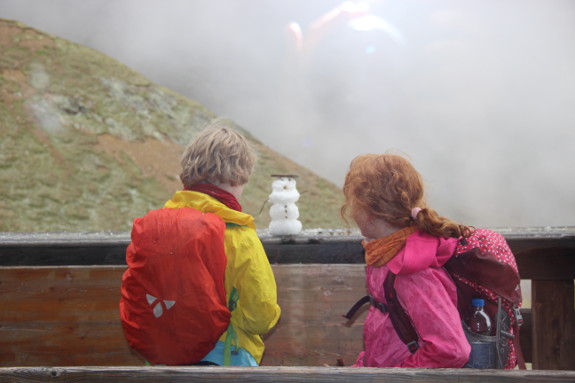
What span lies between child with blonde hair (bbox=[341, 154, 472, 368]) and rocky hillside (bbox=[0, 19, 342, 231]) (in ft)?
89.3

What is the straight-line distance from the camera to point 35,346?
3717mm

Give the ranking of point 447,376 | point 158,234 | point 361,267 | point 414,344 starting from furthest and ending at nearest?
point 361,267 → point 158,234 → point 414,344 → point 447,376

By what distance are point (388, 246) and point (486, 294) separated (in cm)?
43

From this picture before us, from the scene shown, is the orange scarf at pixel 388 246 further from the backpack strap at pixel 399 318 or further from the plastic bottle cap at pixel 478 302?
the plastic bottle cap at pixel 478 302

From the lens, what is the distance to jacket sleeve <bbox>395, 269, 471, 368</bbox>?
1.79m

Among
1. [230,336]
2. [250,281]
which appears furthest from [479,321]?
[230,336]

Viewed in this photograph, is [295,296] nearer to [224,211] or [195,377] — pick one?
[224,211]

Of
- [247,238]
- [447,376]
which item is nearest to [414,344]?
[447,376]

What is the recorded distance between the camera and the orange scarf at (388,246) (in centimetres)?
203

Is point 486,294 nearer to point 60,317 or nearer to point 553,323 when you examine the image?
point 553,323

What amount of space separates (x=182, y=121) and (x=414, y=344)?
166ft

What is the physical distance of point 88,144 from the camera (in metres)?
38.8

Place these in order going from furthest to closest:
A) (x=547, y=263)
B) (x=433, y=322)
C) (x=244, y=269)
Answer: (x=547, y=263) < (x=244, y=269) < (x=433, y=322)

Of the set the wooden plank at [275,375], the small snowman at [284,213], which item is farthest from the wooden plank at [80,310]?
the wooden plank at [275,375]
